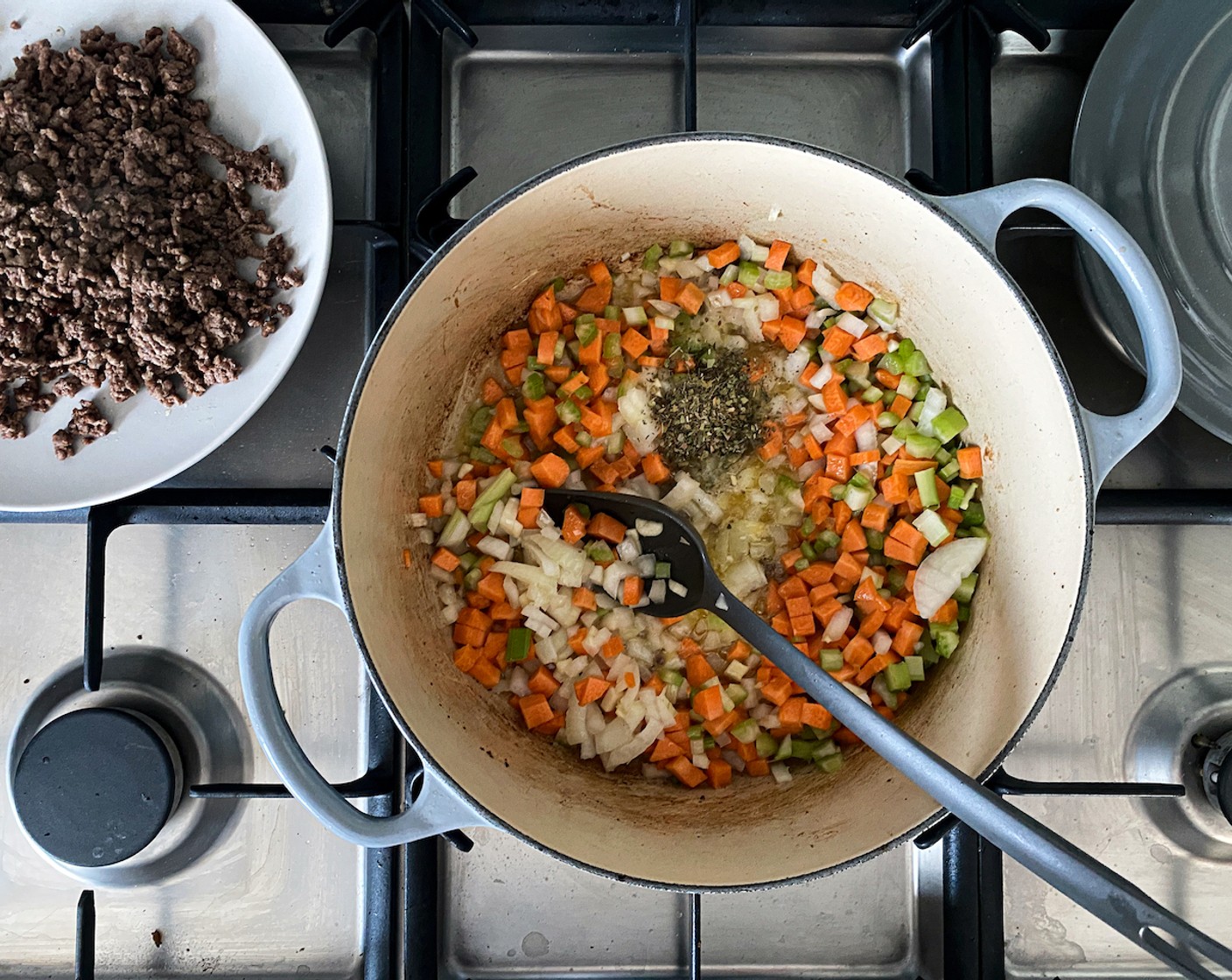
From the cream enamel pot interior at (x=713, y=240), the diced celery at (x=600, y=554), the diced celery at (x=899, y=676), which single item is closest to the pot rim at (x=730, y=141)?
the cream enamel pot interior at (x=713, y=240)

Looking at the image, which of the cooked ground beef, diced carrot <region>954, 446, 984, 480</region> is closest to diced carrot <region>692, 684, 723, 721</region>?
diced carrot <region>954, 446, 984, 480</region>

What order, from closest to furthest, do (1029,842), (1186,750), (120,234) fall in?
(1029,842), (120,234), (1186,750)

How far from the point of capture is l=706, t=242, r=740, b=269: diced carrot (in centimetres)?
99

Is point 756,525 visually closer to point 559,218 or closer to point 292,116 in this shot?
point 559,218

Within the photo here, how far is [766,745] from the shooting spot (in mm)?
979

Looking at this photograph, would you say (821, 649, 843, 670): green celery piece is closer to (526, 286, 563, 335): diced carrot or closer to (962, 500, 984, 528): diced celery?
(962, 500, 984, 528): diced celery

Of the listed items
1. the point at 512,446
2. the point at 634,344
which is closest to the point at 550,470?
the point at 512,446

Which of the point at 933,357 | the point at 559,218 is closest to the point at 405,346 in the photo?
the point at 559,218

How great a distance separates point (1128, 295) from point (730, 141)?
1.17ft

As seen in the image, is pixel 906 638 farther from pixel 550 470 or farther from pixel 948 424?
pixel 550 470

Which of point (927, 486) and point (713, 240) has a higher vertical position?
point (713, 240)

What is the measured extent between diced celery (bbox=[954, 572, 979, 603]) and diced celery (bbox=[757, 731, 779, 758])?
0.25 metres

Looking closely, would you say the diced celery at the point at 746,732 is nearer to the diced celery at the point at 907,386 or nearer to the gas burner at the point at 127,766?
the diced celery at the point at 907,386

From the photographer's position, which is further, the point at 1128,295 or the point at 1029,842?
the point at 1128,295
